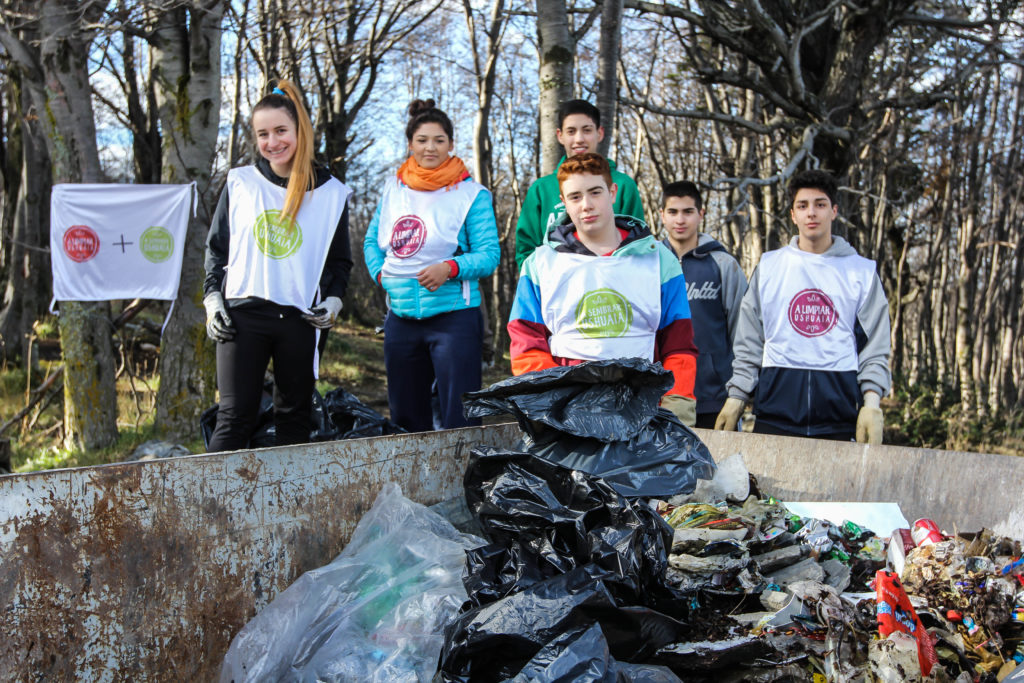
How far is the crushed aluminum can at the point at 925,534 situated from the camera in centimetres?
263

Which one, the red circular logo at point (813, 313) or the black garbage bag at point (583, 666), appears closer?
the black garbage bag at point (583, 666)

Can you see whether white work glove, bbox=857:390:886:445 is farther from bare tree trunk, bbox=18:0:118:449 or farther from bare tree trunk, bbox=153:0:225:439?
bare tree trunk, bbox=18:0:118:449

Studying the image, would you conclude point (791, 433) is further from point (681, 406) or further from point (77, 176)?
point (77, 176)

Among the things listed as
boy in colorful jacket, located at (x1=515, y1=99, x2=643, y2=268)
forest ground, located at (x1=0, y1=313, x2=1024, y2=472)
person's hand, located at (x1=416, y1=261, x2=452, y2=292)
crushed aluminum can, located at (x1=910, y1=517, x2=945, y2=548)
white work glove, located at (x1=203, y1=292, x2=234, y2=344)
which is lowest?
forest ground, located at (x1=0, y1=313, x2=1024, y2=472)

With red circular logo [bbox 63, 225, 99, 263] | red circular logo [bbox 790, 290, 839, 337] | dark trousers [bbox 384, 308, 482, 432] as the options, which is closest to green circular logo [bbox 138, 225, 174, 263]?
red circular logo [bbox 63, 225, 99, 263]

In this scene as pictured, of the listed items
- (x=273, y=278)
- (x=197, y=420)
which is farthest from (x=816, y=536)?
(x=197, y=420)

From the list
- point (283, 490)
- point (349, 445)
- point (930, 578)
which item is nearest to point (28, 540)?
point (283, 490)

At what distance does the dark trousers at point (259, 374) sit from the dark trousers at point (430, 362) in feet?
1.27

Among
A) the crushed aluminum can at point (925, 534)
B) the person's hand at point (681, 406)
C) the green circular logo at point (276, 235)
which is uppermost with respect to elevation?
the green circular logo at point (276, 235)

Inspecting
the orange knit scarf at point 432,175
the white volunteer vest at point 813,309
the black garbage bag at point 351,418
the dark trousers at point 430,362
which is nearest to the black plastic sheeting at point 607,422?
the dark trousers at point 430,362

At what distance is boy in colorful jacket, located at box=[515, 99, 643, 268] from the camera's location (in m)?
3.93

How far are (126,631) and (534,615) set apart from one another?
39.7 inches

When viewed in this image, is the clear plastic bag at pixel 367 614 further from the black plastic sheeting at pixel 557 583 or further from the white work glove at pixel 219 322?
the white work glove at pixel 219 322

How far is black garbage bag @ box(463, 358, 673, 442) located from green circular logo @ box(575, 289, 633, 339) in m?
0.40
